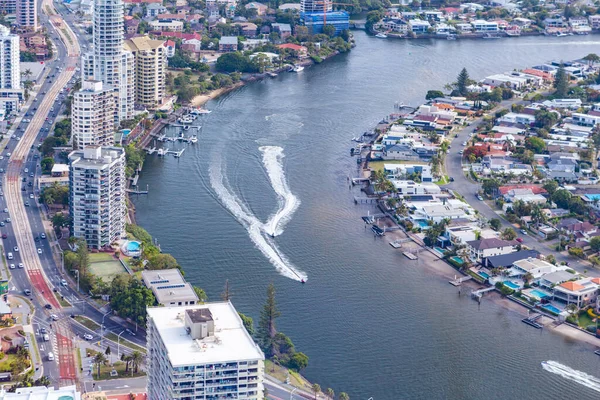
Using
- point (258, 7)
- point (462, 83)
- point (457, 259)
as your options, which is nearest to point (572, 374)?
point (457, 259)

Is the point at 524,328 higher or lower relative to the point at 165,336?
lower

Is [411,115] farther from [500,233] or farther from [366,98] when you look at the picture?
[500,233]

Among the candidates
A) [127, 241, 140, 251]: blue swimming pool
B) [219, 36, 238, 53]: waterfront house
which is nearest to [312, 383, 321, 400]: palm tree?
[127, 241, 140, 251]: blue swimming pool

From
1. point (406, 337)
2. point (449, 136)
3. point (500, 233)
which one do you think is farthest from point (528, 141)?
point (406, 337)

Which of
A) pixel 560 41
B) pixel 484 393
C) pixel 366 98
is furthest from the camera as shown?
pixel 560 41

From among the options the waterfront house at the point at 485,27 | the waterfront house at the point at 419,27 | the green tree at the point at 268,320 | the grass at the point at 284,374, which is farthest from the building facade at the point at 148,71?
the waterfront house at the point at 485,27

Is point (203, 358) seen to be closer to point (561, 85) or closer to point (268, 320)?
point (268, 320)
